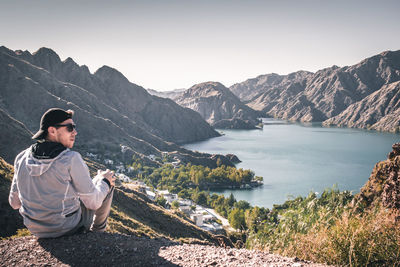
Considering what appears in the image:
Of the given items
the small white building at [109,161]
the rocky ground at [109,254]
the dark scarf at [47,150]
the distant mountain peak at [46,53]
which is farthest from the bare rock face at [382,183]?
the distant mountain peak at [46,53]

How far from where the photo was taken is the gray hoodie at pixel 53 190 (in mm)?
3695

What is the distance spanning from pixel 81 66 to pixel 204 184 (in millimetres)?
122181

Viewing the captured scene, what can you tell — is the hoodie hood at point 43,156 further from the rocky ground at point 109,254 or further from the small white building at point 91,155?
the small white building at point 91,155

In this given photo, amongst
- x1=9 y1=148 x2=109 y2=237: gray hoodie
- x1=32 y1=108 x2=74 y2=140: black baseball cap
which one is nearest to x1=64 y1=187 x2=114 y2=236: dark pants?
x1=9 y1=148 x2=109 y2=237: gray hoodie

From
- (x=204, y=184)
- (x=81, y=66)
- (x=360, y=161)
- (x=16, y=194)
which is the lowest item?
(x=204, y=184)

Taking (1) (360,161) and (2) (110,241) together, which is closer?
(2) (110,241)

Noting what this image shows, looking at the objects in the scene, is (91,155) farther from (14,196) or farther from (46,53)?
(46,53)

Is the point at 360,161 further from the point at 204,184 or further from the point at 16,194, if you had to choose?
the point at 16,194

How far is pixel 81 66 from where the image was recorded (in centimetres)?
16250

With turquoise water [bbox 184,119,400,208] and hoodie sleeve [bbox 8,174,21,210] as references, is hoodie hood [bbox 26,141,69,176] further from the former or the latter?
turquoise water [bbox 184,119,400,208]

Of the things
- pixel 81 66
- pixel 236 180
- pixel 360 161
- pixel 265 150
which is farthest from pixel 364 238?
pixel 81 66

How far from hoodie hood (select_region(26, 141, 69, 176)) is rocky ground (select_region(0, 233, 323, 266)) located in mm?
1096

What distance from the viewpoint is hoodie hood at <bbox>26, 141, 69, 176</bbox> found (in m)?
3.66

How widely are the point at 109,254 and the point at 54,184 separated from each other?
1.21 meters
